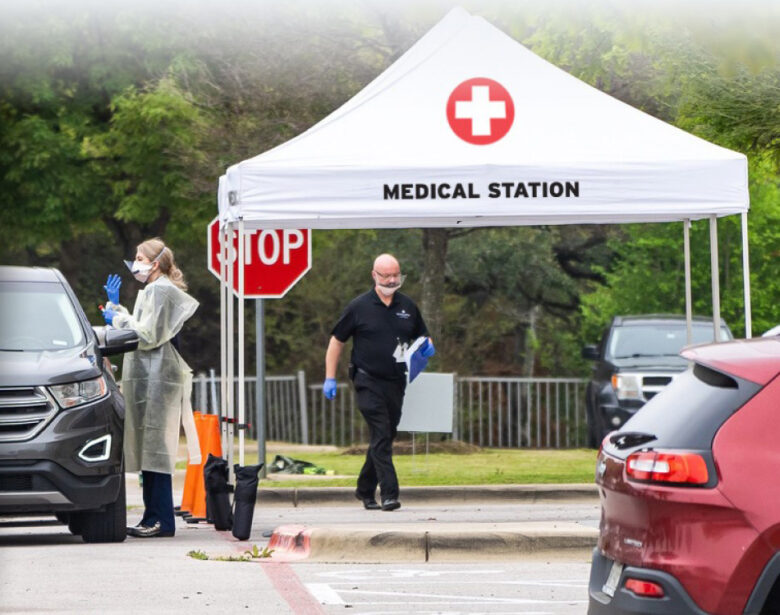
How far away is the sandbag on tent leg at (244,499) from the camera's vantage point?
11352mm

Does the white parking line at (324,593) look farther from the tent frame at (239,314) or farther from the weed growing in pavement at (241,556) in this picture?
the tent frame at (239,314)

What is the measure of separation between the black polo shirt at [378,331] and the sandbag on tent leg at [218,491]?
185cm

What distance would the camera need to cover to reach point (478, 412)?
28.6 m

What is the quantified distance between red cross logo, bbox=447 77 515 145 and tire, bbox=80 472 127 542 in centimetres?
349

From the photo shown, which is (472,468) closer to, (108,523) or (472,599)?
(108,523)

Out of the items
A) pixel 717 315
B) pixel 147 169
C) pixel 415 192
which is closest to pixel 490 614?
pixel 415 192

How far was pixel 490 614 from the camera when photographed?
8.29 m

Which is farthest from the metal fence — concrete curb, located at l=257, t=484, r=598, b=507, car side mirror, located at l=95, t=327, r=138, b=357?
car side mirror, located at l=95, t=327, r=138, b=357

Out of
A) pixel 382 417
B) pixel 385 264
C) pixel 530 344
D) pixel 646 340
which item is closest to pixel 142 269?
pixel 385 264

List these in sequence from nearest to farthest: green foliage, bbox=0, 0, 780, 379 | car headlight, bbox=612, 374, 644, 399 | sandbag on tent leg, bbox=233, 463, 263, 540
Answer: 1. sandbag on tent leg, bbox=233, 463, 263, 540
2. green foliage, bbox=0, 0, 780, 379
3. car headlight, bbox=612, 374, 644, 399

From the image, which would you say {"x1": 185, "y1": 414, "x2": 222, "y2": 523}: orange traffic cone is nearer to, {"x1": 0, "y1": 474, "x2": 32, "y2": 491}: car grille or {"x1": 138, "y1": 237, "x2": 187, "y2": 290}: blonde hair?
{"x1": 138, "y1": 237, "x2": 187, "y2": 290}: blonde hair

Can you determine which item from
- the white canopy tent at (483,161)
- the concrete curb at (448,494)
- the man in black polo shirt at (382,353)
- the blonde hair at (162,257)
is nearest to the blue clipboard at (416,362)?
the man in black polo shirt at (382,353)

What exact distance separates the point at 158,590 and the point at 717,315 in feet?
17.9

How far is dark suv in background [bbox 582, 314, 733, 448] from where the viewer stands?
20891mm
